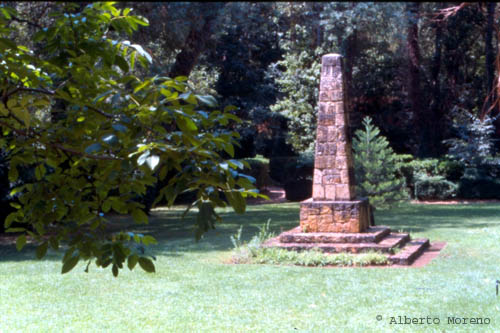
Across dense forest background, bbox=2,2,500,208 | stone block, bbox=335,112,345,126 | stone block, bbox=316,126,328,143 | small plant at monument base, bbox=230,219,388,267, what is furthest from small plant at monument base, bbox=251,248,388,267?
dense forest background, bbox=2,2,500,208

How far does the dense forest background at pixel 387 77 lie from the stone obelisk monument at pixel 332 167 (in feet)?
24.9

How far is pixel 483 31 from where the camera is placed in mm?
26859

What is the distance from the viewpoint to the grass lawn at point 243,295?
21.7 feet

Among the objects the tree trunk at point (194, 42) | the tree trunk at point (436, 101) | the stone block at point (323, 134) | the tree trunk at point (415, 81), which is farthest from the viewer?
the tree trunk at point (436, 101)

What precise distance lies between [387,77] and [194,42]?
12399mm

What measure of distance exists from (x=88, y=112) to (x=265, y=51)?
94.3 feet

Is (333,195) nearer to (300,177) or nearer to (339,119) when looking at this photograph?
(339,119)

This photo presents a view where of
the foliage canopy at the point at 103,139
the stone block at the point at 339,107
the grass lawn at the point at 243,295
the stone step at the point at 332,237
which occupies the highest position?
the stone block at the point at 339,107

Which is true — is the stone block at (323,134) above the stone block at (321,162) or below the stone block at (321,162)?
above

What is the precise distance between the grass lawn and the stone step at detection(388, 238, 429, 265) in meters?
0.40

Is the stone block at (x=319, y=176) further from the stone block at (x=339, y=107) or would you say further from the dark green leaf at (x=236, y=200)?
the dark green leaf at (x=236, y=200)

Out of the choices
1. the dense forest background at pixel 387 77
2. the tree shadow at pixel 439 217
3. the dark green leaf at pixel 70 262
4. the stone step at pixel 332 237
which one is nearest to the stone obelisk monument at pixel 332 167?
the stone step at pixel 332 237

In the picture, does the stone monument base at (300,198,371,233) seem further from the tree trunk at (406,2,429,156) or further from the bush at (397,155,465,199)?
the tree trunk at (406,2,429,156)

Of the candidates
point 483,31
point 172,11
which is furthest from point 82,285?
point 483,31
